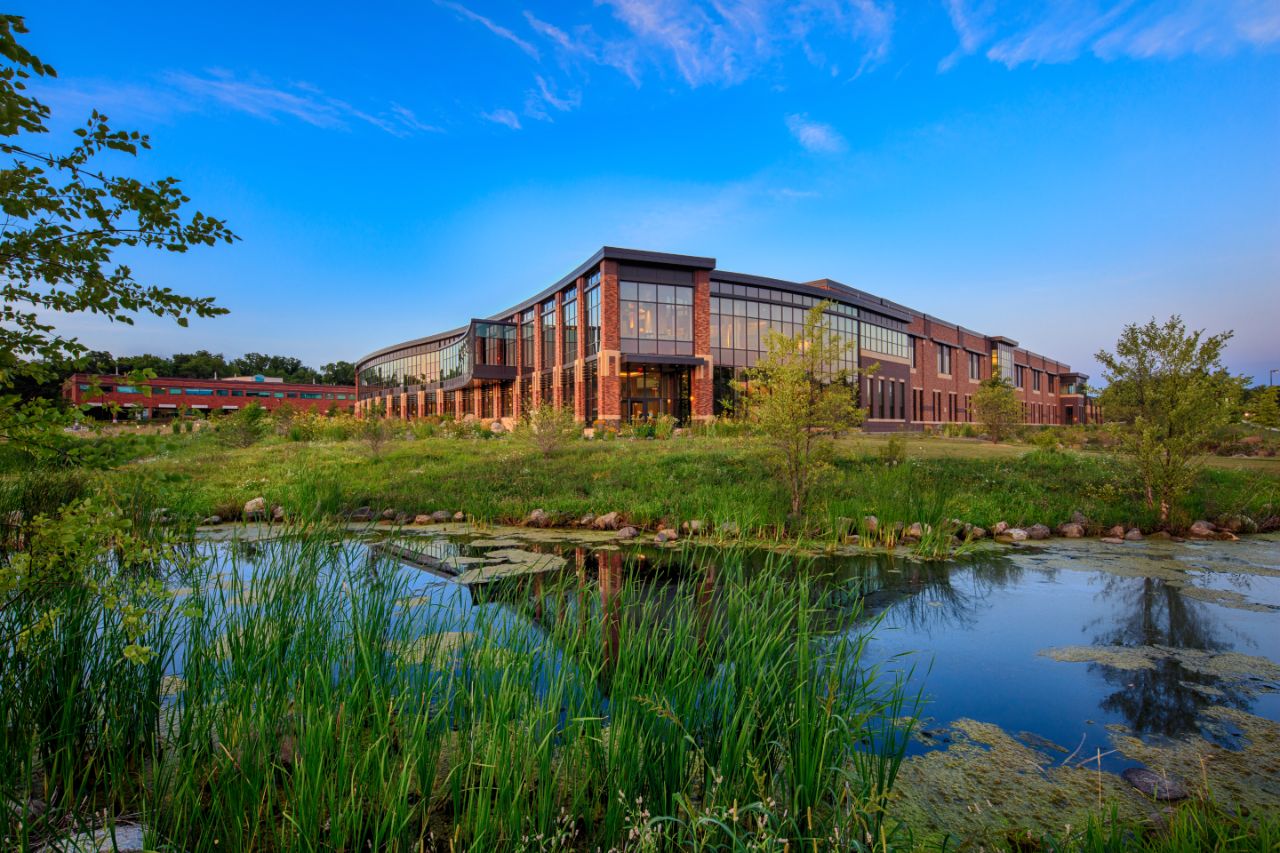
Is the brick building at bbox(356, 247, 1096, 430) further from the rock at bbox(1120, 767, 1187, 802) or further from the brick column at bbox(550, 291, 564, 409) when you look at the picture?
the rock at bbox(1120, 767, 1187, 802)

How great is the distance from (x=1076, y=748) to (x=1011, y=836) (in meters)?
1.21

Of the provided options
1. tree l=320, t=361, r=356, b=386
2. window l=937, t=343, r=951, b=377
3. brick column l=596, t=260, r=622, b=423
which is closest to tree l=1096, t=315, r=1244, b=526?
brick column l=596, t=260, r=622, b=423

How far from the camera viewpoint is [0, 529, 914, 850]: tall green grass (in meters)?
2.51

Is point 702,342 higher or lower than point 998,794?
higher

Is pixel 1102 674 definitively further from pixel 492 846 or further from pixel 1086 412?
pixel 1086 412

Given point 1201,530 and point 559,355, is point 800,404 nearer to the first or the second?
point 1201,530

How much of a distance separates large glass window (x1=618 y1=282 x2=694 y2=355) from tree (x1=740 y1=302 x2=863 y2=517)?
23.0m

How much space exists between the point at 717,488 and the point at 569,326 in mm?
28594

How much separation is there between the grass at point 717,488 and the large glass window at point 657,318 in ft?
56.3

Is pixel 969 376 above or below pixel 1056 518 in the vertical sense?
above

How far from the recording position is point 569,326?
39750 mm

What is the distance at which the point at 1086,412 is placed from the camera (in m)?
88.4

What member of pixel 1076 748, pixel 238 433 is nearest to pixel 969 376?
pixel 238 433

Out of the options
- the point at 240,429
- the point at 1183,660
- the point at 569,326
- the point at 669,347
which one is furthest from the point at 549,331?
the point at 1183,660
